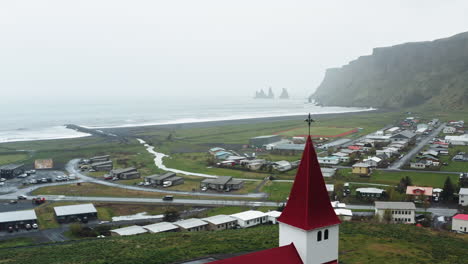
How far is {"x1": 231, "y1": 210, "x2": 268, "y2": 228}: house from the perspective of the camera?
4191 cm

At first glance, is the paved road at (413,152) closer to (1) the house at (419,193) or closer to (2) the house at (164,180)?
(1) the house at (419,193)

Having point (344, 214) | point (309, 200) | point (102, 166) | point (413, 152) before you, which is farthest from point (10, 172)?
point (413, 152)

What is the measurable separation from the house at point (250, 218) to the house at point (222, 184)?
13594 mm

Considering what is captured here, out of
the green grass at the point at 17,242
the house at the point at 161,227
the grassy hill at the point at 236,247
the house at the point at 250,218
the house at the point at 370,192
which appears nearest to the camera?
the grassy hill at the point at 236,247

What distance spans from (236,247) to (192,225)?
935 centimetres

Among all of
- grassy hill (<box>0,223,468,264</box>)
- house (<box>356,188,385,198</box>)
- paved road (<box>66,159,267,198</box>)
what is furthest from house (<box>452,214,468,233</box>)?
paved road (<box>66,159,267,198</box>)

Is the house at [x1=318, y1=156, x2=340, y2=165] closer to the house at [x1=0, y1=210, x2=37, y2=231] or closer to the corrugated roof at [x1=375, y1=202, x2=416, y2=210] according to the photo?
the corrugated roof at [x1=375, y1=202, x2=416, y2=210]

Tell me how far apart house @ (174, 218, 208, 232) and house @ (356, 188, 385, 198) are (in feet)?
73.2

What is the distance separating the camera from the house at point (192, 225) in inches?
1571

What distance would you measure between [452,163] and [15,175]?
262 ft

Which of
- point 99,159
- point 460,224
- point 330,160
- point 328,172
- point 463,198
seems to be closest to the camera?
point 460,224

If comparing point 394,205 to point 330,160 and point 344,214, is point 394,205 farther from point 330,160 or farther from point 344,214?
point 330,160

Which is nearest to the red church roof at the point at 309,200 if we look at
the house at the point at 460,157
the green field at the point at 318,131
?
the house at the point at 460,157

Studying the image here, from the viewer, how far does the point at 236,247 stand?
32156 millimetres
